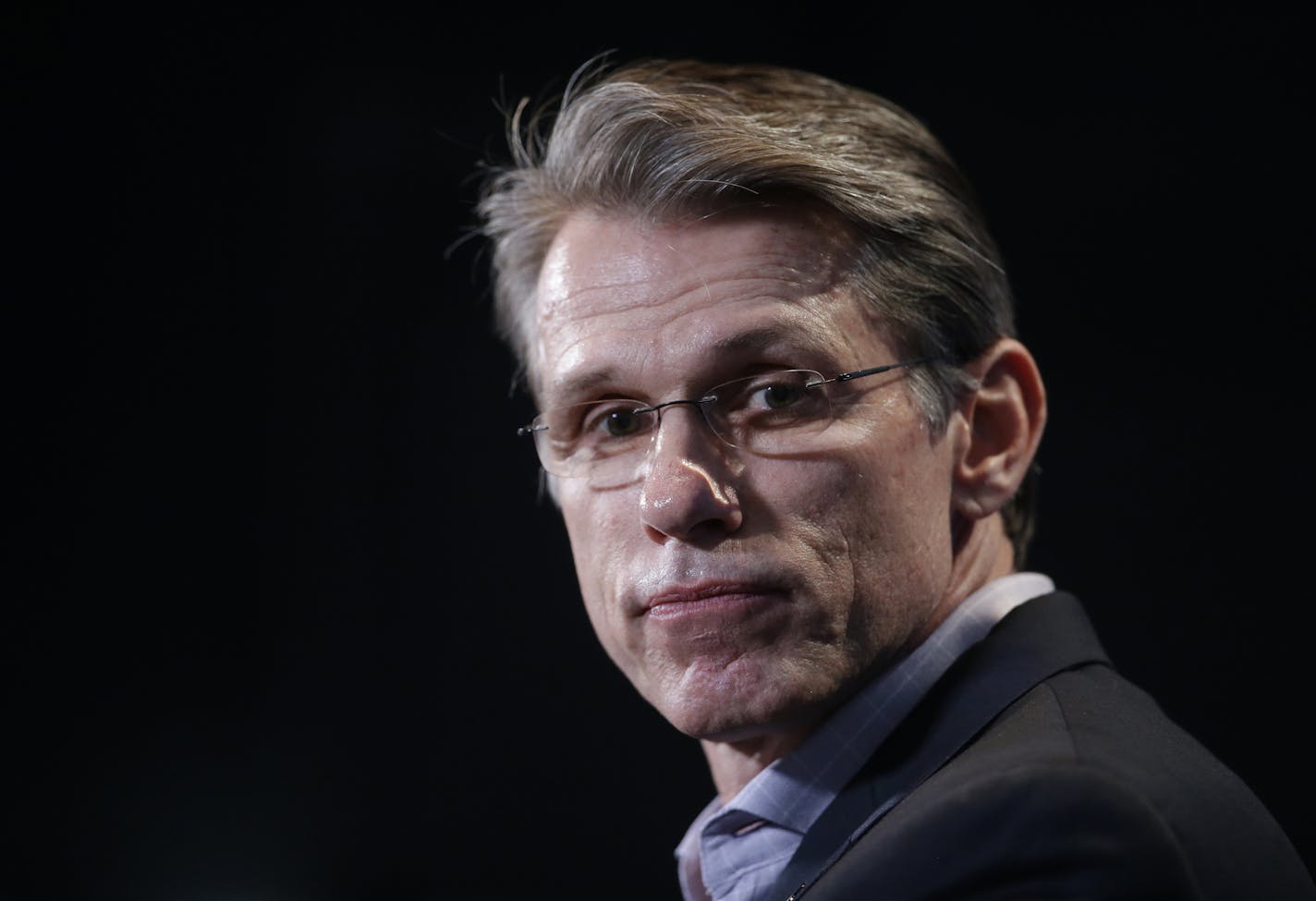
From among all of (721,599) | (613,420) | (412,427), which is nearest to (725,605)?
(721,599)

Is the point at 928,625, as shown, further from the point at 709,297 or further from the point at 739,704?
the point at 709,297

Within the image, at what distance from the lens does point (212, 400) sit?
113 inches

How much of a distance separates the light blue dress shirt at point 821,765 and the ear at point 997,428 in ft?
0.48

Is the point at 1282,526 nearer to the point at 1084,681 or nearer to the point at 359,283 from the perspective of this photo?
the point at 1084,681

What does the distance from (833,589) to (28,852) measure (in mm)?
1925

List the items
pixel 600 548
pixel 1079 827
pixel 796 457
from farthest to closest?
1. pixel 600 548
2. pixel 796 457
3. pixel 1079 827

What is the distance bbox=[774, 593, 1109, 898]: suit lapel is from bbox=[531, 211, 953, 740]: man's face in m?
0.11

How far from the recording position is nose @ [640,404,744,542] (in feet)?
5.66

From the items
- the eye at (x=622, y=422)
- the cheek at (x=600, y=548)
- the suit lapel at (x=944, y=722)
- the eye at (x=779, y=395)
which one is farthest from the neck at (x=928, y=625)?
the eye at (x=622, y=422)

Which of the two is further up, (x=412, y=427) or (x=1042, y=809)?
(x=1042, y=809)

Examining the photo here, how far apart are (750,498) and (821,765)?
375 mm

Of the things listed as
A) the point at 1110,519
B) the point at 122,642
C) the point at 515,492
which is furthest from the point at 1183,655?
the point at 122,642

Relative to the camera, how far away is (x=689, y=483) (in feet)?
5.70

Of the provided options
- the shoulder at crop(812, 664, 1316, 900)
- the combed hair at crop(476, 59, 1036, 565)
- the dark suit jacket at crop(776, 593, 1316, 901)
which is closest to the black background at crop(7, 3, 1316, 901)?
the combed hair at crop(476, 59, 1036, 565)
